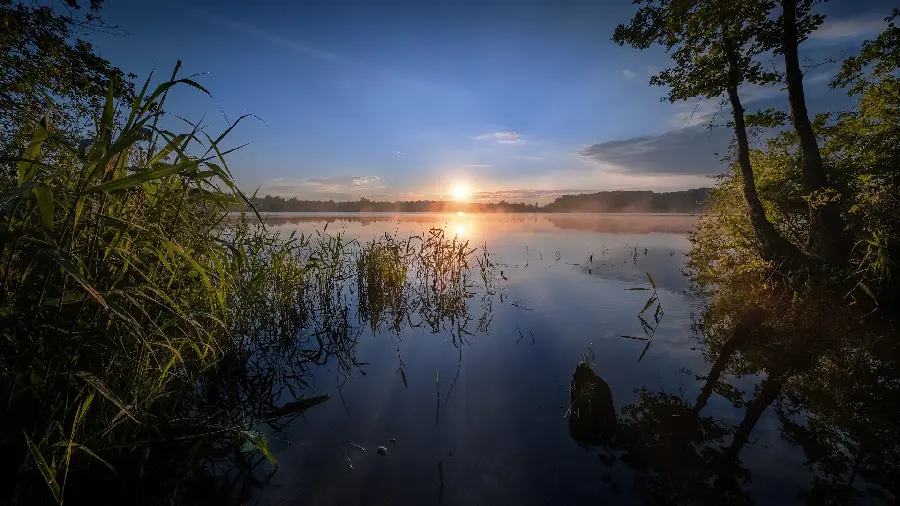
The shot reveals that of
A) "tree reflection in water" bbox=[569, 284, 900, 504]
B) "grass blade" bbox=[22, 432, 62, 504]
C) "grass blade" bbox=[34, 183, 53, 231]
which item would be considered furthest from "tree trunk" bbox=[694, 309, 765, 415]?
"grass blade" bbox=[34, 183, 53, 231]

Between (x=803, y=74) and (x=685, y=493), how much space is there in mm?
11960

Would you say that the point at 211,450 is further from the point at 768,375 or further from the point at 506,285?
the point at 506,285

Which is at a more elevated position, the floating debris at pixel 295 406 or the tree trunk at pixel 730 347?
the floating debris at pixel 295 406

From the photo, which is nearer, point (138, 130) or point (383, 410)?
point (138, 130)

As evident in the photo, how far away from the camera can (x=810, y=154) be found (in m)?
9.20

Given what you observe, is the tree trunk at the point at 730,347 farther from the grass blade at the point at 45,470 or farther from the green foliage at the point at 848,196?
the grass blade at the point at 45,470

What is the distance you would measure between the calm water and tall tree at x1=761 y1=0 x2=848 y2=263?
544cm

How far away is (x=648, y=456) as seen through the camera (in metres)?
3.59

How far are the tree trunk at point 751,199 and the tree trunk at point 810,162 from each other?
562mm

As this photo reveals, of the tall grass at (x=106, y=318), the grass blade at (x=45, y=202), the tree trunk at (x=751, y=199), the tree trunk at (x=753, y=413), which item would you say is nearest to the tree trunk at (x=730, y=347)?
the tree trunk at (x=753, y=413)

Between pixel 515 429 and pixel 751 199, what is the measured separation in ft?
36.4

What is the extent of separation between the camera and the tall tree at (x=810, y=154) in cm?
897

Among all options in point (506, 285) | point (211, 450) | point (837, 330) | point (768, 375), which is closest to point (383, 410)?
point (211, 450)

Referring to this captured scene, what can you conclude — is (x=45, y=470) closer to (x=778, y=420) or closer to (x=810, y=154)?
(x=778, y=420)
